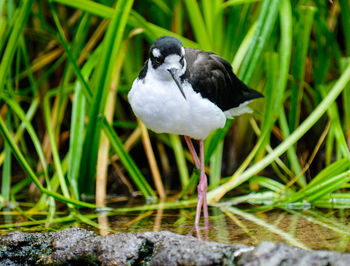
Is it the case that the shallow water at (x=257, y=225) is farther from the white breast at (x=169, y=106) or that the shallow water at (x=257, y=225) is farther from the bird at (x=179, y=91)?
the white breast at (x=169, y=106)

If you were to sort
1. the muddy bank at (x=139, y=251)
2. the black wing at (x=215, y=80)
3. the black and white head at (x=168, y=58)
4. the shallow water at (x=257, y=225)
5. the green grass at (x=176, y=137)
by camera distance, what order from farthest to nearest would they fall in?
the green grass at (x=176, y=137)
the black wing at (x=215, y=80)
the black and white head at (x=168, y=58)
the shallow water at (x=257, y=225)
the muddy bank at (x=139, y=251)

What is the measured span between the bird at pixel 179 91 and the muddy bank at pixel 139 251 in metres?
0.76

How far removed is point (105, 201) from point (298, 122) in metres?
1.81

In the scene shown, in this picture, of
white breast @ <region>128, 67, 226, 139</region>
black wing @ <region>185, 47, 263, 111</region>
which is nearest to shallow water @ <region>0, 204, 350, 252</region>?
white breast @ <region>128, 67, 226, 139</region>

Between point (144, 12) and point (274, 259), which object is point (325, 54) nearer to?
point (144, 12)

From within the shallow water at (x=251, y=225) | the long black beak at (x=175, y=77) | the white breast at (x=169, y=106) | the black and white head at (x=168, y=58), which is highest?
the black and white head at (x=168, y=58)

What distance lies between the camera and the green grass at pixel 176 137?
3.72 meters

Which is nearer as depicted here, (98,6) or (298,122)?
(98,6)

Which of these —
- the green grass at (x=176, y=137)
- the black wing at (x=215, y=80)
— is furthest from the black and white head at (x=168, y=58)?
the green grass at (x=176, y=137)

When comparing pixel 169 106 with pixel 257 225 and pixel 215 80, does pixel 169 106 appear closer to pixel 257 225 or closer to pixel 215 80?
pixel 215 80

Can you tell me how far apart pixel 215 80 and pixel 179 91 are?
37 centimetres

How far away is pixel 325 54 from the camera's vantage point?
4426 mm

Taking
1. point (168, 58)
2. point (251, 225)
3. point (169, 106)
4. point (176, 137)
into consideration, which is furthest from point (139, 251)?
point (176, 137)

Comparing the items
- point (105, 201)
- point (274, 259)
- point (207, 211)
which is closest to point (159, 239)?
point (274, 259)
